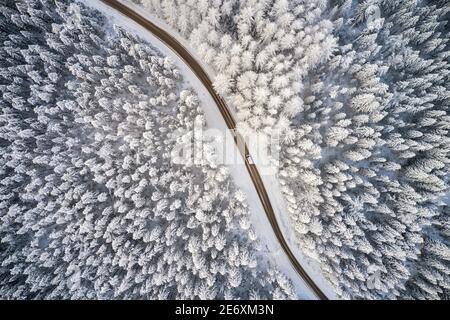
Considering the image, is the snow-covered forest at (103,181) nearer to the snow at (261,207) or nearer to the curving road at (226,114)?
the snow at (261,207)

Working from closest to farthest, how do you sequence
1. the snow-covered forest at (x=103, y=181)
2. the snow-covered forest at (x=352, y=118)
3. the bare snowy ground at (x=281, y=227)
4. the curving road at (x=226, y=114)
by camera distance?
the snow-covered forest at (x=352, y=118) < the snow-covered forest at (x=103, y=181) < the bare snowy ground at (x=281, y=227) < the curving road at (x=226, y=114)

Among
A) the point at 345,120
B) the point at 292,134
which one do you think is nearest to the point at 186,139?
the point at 292,134

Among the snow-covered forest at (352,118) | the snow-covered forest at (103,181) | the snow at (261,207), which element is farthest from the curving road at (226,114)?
the snow-covered forest at (103,181)

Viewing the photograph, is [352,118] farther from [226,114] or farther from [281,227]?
[281,227]

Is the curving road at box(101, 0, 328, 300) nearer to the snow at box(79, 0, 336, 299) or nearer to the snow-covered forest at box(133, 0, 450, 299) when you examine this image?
the snow at box(79, 0, 336, 299)

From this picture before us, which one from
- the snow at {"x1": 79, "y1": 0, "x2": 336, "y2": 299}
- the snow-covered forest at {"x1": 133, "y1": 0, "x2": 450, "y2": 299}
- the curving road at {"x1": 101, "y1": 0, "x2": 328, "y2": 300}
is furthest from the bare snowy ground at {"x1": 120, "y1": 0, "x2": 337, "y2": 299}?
the snow-covered forest at {"x1": 133, "y1": 0, "x2": 450, "y2": 299}

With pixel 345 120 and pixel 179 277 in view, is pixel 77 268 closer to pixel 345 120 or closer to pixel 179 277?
pixel 179 277
